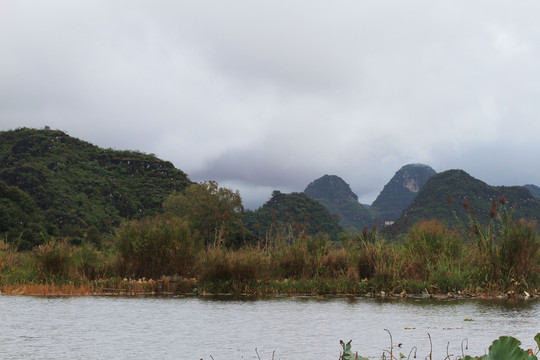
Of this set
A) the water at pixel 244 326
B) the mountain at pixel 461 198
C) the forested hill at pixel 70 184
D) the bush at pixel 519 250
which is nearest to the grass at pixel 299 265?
the bush at pixel 519 250

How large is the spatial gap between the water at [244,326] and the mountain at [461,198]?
206ft

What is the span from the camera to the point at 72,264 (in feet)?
62.4

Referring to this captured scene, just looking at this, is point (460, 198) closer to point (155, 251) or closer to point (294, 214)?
point (294, 214)

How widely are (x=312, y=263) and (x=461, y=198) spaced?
238 feet

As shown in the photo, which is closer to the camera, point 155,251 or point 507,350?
point 507,350

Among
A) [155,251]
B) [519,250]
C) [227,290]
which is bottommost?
[227,290]

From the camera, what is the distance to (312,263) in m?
19.7

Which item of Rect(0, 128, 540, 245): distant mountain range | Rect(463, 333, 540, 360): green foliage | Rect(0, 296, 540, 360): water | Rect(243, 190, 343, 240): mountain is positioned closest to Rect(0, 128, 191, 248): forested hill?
Rect(0, 128, 540, 245): distant mountain range

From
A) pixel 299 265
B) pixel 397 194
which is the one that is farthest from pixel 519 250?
pixel 397 194

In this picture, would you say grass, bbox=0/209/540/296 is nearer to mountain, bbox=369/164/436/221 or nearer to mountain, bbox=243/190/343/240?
mountain, bbox=243/190/343/240

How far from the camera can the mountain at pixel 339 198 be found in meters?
156

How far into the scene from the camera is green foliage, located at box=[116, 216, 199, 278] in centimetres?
1933

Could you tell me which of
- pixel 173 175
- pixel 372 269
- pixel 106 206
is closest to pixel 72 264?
pixel 372 269

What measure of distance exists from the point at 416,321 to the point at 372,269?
674 centimetres
